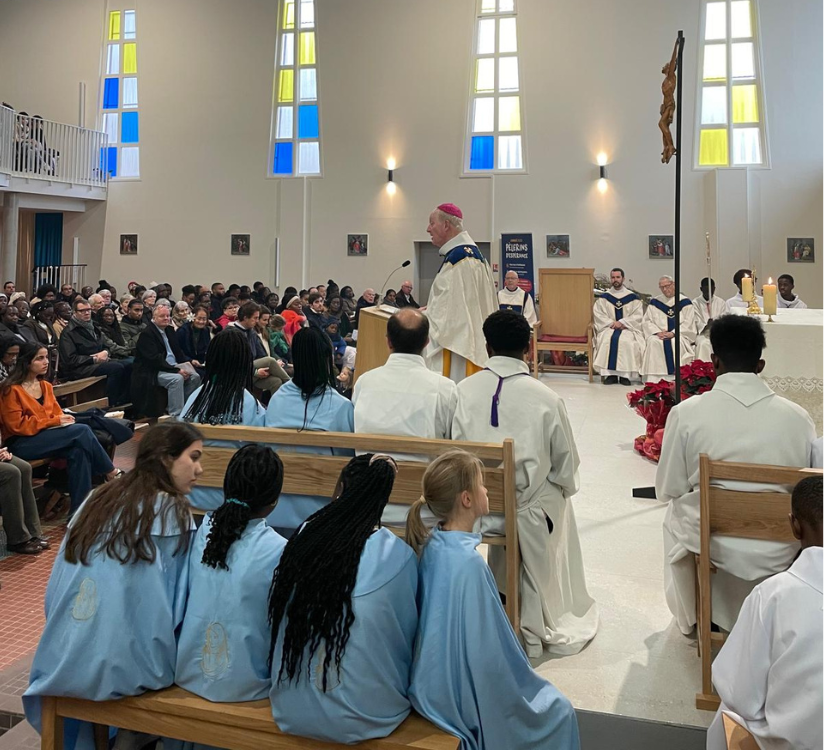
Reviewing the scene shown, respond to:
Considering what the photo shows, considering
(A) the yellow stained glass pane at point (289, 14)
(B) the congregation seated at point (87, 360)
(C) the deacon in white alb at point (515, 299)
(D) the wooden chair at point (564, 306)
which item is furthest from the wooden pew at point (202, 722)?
(A) the yellow stained glass pane at point (289, 14)

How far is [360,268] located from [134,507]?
47.1 ft

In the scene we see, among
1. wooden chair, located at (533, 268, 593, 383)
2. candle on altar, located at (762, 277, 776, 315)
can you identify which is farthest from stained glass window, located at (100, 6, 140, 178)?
candle on altar, located at (762, 277, 776, 315)

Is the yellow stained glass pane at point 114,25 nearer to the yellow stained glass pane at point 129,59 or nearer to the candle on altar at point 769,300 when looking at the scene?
the yellow stained glass pane at point 129,59

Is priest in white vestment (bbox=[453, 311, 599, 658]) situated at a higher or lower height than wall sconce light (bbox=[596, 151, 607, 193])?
lower

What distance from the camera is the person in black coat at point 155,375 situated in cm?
725

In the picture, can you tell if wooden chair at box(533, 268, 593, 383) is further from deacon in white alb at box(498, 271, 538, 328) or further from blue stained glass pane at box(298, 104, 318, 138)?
blue stained glass pane at box(298, 104, 318, 138)

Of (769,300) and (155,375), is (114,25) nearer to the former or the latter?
(155,375)

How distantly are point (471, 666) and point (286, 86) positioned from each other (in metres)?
16.1

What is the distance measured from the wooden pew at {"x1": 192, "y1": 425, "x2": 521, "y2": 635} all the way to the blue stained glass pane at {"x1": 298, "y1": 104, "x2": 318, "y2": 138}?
14132mm

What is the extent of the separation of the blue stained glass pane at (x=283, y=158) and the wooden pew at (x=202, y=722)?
15.4 m

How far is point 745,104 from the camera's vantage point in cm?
1418

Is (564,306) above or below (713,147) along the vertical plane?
below

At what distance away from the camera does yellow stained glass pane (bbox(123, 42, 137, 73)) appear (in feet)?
57.4

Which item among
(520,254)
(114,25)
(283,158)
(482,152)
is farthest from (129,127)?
(520,254)
